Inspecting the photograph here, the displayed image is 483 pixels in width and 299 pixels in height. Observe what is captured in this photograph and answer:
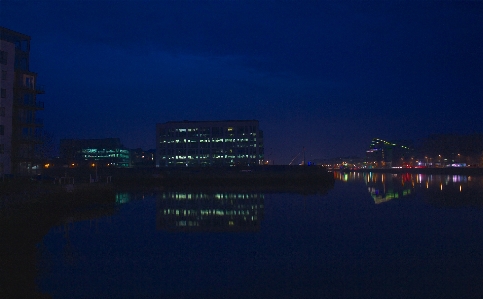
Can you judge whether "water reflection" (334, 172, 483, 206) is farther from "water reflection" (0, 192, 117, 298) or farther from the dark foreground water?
"water reflection" (0, 192, 117, 298)

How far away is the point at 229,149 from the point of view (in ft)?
493

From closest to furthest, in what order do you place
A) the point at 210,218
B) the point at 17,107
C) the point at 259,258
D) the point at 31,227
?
the point at 259,258, the point at 31,227, the point at 210,218, the point at 17,107

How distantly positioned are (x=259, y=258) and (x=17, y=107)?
141 feet

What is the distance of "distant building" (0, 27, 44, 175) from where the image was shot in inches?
1774

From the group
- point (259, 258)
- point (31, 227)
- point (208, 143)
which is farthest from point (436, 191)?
point (208, 143)

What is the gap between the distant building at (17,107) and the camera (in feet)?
148

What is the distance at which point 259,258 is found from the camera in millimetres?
15008

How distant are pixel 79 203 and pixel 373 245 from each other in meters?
25.0

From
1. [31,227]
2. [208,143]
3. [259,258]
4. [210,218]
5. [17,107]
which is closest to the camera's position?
[259,258]

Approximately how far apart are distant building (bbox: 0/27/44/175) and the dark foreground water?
969 inches

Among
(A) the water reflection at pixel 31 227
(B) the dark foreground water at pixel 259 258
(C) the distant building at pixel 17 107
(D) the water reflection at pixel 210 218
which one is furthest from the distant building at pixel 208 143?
(B) the dark foreground water at pixel 259 258

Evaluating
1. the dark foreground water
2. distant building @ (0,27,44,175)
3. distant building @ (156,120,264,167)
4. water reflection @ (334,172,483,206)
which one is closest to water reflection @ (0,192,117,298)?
the dark foreground water

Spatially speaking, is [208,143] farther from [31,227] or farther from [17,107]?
[31,227]

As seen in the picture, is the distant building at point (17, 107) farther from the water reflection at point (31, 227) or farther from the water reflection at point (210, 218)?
the water reflection at point (210, 218)
